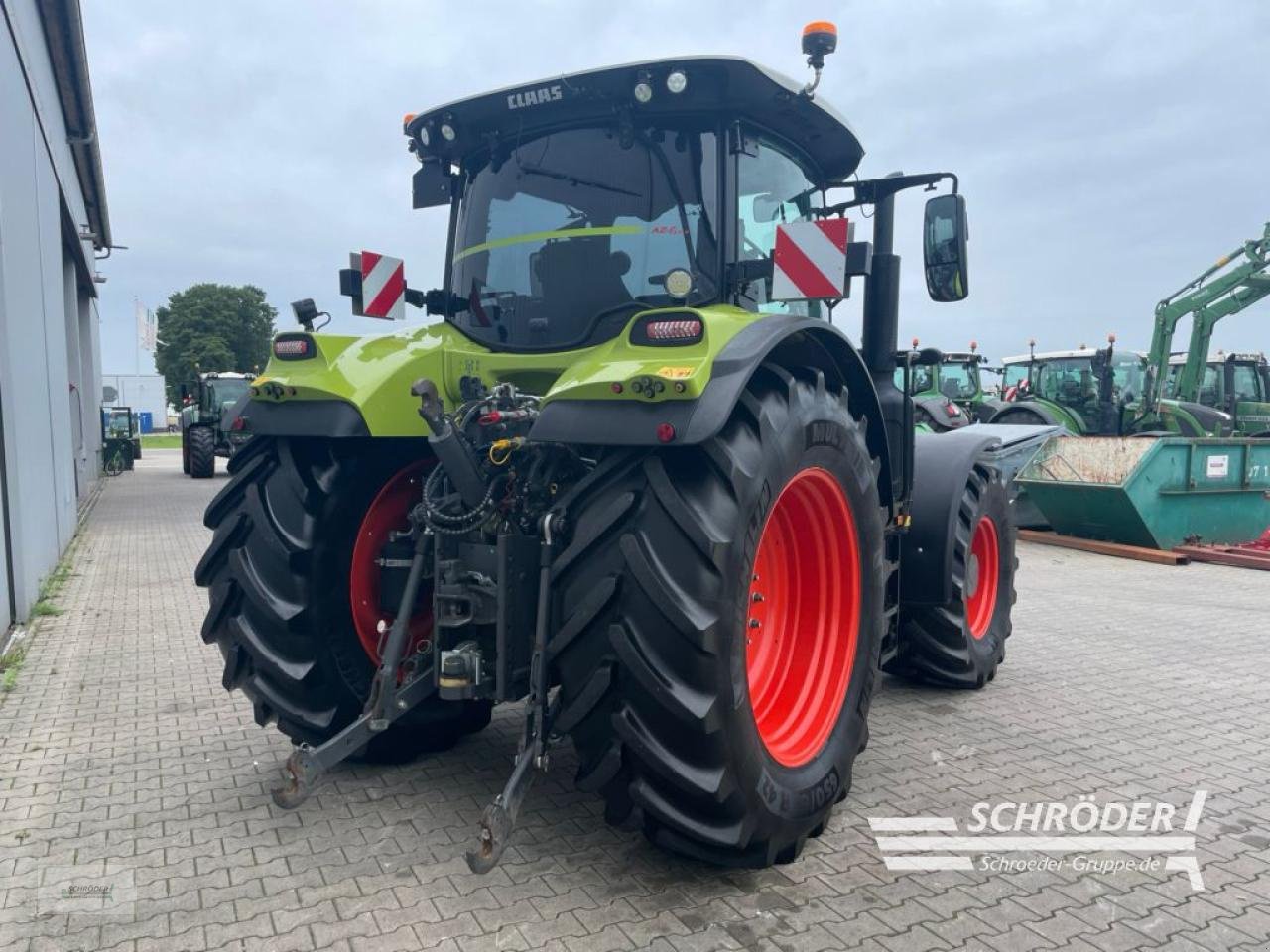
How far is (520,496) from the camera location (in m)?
2.81

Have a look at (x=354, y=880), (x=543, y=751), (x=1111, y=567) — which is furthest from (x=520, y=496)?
(x=1111, y=567)

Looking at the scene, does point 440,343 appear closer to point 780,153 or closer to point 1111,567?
point 780,153

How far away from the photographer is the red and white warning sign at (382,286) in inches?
149

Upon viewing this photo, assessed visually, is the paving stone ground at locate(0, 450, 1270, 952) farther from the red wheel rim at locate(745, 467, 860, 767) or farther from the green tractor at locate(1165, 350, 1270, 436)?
the green tractor at locate(1165, 350, 1270, 436)

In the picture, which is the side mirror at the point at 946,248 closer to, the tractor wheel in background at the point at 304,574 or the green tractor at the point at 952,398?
the tractor wheel in background at the point at 304,574

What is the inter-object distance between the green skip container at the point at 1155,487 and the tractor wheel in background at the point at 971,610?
189 inches

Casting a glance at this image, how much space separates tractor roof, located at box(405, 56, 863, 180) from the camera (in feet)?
9.84

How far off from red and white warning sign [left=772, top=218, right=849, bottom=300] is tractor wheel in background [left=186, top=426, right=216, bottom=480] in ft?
60.2

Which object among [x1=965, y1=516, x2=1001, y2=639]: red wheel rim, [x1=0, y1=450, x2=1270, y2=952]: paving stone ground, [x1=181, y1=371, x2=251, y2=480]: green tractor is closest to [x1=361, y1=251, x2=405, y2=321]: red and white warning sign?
[x1=0, y1=450, x2=1270, y2=952]: paving stone ground

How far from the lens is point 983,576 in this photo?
5.12 meters

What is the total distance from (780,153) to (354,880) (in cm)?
292

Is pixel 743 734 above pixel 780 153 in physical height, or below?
below

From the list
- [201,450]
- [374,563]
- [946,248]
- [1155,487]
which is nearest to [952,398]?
[1155,487]

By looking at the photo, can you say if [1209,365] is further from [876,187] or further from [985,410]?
[876,187]
